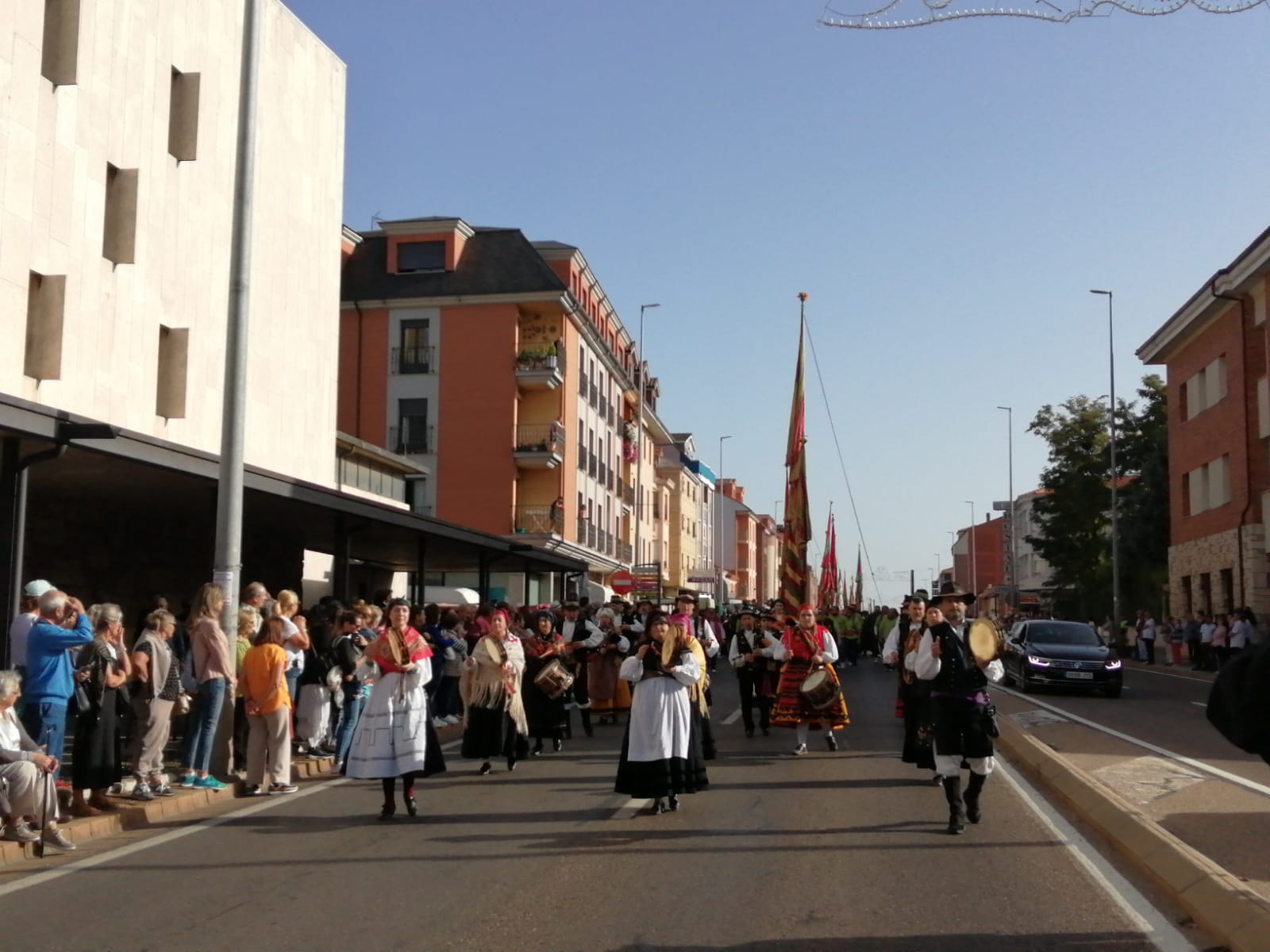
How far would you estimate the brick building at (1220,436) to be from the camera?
39750mm

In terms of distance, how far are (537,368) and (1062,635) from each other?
81.8 ft

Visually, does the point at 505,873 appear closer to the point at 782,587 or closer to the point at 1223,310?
the point at 782,587

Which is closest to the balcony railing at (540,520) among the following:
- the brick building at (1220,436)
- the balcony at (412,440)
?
the balcony at (412,440)

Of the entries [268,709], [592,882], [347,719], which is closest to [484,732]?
[347,719]

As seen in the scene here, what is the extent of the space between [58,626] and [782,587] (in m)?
13.2

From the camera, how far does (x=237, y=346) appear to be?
43.1 ft

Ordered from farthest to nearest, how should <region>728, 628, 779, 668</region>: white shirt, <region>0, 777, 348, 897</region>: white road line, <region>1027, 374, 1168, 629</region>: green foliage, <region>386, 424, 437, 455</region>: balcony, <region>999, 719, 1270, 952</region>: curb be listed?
1. <region>1027, 374, 1168, 629</region>: green foliage
2. <region>386, 424, 437, 455</region>: balcony
3. <region>728, 628, 779, 668</region>: white shirt
4. <region>0, 777, 348, 897</region>: white road line
5. <region>999, 719, 1270, 952</region>: curb

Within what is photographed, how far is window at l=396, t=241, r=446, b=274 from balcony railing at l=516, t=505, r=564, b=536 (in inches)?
378

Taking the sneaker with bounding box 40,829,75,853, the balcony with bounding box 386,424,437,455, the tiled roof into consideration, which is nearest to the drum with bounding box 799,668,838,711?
the sneaker with bounding box 40,829,75,853

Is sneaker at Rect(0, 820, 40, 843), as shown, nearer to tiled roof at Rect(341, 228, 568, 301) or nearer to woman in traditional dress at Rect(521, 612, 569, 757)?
woman in traditional dress at Rect(521, 612, 569, 757)

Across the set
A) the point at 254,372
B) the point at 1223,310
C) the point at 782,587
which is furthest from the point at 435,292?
the point at 782,587

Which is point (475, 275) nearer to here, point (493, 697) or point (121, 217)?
point (121, 217)

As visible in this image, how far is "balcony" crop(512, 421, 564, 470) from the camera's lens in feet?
159

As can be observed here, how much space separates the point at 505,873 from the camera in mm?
8312
